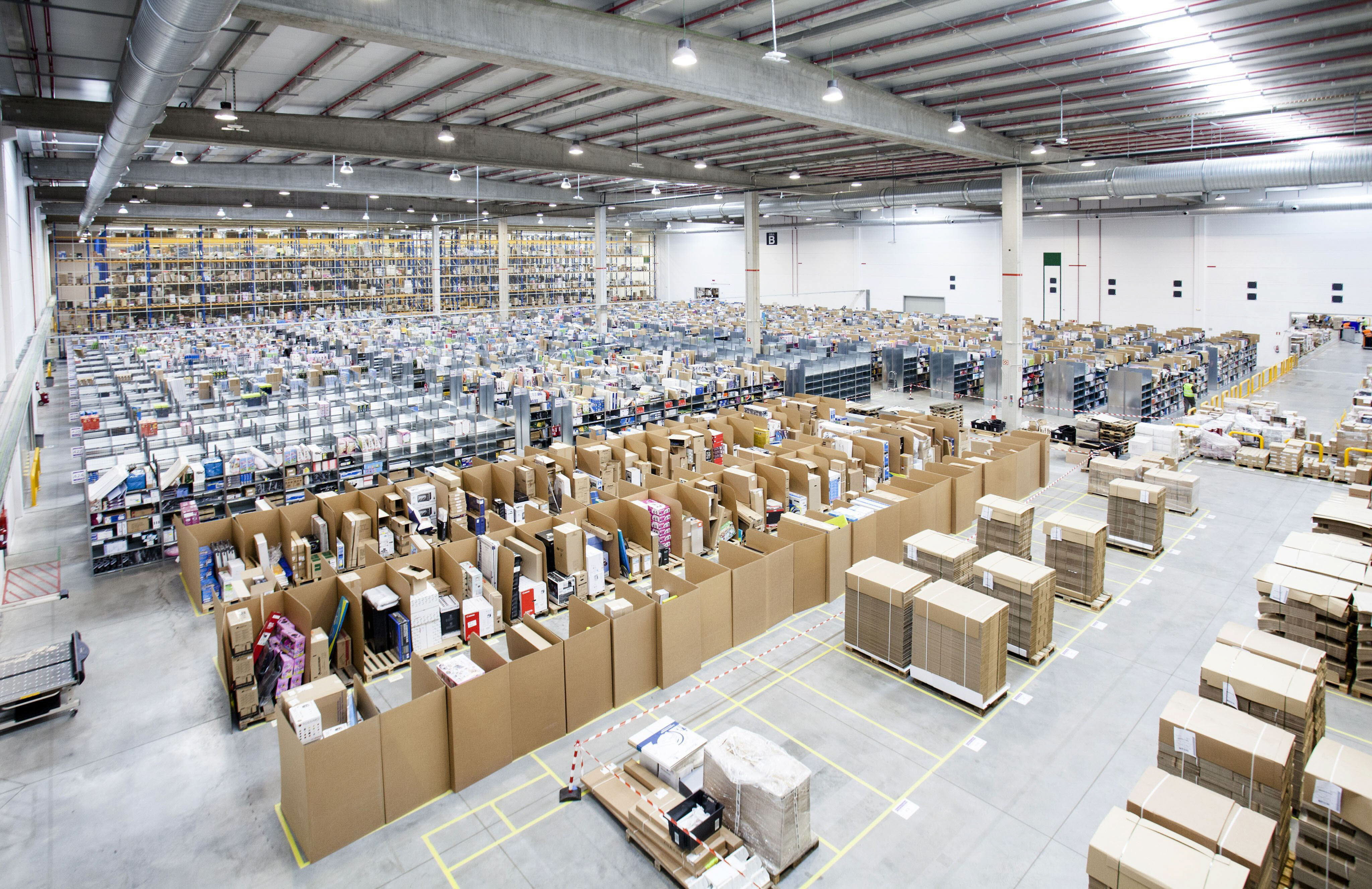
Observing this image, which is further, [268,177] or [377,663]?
[268,177]

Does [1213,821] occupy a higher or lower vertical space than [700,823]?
higher

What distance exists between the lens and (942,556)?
822 centimetres

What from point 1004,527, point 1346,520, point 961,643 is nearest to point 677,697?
point 961,643

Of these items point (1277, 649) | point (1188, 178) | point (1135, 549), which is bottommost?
point (1135, 549)

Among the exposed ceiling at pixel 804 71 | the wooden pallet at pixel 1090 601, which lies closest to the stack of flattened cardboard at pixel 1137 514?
the wooden pallet at pixel 1090 601

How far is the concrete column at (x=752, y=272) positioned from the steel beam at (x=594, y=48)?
40.3 feet

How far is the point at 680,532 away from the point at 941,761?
4.64m

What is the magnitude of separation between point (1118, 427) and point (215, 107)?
17.3 metres

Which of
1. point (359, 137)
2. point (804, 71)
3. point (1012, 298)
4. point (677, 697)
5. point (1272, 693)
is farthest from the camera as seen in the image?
point (1012, 298)

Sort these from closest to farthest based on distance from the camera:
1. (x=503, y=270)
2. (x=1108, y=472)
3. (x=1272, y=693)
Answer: (x=1272, y=693), (x=1108, y=472), (x=503, y=270)

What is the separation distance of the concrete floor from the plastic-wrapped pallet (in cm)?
26

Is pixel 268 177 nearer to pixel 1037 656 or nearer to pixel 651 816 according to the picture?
pixel 651 816

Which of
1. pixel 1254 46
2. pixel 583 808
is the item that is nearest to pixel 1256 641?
pixel 583 808

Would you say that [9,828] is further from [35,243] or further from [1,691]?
[35,243]
